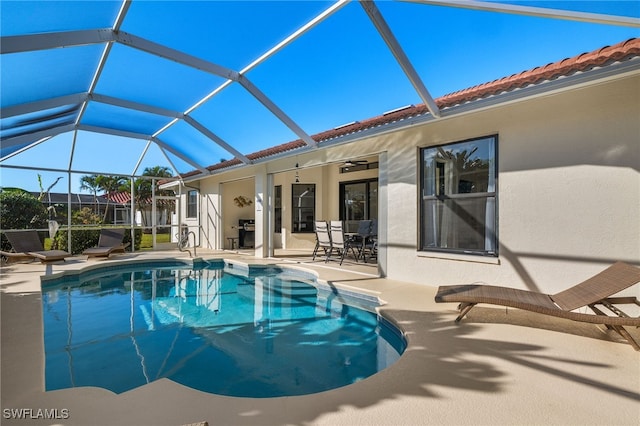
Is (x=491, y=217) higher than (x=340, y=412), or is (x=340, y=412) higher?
(x=491, y=217)

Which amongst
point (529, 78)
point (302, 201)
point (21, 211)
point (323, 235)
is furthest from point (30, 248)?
point (529, 78)

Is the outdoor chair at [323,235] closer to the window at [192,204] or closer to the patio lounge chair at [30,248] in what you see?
the patio lounge chair at [30,248]

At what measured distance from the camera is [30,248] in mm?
11734

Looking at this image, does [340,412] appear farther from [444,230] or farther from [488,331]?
[444,230]

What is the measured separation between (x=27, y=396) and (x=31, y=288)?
577 cm

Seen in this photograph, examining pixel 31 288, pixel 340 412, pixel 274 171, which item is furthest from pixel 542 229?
pixel 31 288

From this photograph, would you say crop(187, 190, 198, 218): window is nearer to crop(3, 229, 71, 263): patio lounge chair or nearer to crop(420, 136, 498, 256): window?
crop(3, 229, 71, 263): patio lounge chair

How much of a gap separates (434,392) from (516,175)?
448 centimetres

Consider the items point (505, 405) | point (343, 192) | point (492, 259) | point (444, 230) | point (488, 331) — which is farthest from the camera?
point (343, 192)

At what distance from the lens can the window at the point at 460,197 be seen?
6.36 meters

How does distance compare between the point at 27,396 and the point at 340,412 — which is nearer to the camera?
the point at 340,412

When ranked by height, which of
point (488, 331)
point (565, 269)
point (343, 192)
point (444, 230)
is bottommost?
point (488, 331)

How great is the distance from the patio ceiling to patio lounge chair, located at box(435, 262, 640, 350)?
3.02m

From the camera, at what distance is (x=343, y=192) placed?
47.0ft
